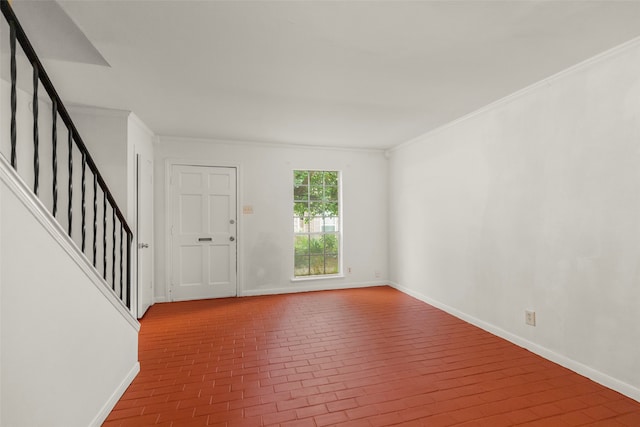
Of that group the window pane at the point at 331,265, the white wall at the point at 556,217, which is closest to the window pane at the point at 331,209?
the window pane at the point at 331,265

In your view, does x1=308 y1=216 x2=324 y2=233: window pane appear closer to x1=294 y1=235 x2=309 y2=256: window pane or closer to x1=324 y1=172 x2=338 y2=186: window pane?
x1=294 y1=235 x2=309 y2=256: window pane

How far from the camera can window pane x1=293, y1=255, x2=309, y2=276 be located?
5371mm

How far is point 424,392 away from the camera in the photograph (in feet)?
7.53

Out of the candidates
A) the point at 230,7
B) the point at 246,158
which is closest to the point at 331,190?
the point at 246,158

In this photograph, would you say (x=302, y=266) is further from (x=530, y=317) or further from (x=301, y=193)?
(x=530, y=317)

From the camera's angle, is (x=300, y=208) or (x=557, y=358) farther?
(x=300, y=208)

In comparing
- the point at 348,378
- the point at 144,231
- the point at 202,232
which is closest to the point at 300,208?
the point at 202,232

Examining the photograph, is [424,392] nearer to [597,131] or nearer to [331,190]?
[597,131]

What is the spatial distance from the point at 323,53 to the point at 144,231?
330 centimetres

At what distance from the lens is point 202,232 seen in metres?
4.82

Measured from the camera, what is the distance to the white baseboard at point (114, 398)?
1.91 metres

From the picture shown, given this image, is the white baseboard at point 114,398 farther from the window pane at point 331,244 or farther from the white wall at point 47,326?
the window pane at point 331,244

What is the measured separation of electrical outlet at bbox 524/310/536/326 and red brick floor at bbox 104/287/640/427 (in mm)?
280

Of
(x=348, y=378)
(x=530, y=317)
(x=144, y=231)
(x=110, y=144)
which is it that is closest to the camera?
(x=348, y=378)
